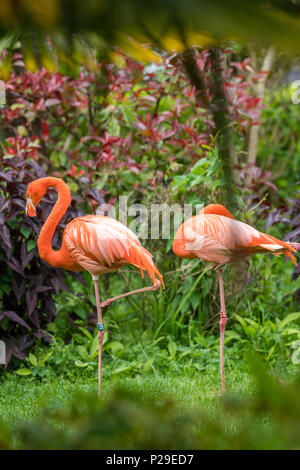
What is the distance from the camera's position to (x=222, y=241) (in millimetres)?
3404

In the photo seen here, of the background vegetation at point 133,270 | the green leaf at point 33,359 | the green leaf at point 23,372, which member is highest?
the background vegetation at point 133,270

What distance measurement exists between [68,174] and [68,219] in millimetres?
1071

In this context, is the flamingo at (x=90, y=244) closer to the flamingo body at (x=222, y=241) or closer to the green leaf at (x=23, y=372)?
the flamingo body at (x=222, y=241)

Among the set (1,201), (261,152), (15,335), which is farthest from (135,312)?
(261,152)

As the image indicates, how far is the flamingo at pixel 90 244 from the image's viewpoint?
338 centimetres

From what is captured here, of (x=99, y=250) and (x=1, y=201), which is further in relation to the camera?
(x=1, y=201)

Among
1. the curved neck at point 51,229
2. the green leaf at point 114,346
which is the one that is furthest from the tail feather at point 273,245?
the green leaf at point 114,346

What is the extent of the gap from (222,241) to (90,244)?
80 centimetres

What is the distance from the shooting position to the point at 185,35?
2.15 ft

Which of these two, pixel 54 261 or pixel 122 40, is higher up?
pixel 122 40

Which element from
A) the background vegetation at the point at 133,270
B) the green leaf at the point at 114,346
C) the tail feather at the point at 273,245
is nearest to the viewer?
the tail feather at the point at 273,245

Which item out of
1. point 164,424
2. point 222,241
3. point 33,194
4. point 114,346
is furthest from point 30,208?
point 164,424

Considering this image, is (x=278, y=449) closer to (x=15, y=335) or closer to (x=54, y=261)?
(x=54, y=261)

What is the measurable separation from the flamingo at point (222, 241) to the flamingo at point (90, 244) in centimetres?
28
